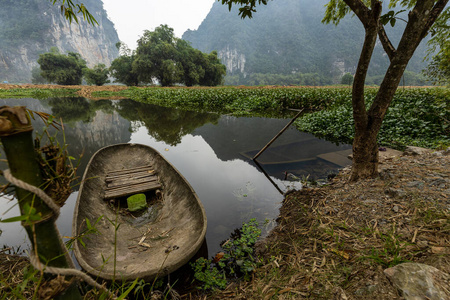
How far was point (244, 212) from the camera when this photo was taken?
4074 mm

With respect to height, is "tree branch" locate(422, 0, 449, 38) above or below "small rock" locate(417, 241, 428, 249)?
above

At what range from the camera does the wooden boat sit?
218 cm

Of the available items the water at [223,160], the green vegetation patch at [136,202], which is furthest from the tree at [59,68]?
the green vegetation patch at [136,202]

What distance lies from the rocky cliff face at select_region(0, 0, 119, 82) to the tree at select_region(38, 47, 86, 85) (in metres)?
62.5

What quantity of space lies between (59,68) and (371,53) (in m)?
71.4

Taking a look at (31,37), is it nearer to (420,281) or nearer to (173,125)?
(173,125)

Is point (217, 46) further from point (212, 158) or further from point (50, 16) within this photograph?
point (212, 158)

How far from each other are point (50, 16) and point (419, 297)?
182 meters

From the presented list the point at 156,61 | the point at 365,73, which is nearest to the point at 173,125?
the point at 365,73

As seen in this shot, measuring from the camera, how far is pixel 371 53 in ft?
10.5

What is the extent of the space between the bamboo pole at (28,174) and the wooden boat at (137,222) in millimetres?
387

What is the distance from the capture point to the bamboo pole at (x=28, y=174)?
0.85 meters

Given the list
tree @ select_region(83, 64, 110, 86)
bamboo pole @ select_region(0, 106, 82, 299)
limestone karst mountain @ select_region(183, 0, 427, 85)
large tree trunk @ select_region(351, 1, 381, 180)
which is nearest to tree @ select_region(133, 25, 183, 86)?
tree @ select_region(83, 64, 110, 86)

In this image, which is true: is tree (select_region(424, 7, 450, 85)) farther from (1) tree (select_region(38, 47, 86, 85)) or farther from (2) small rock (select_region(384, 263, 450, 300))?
(1) tree (select_region(38, 47, 86, 85))
